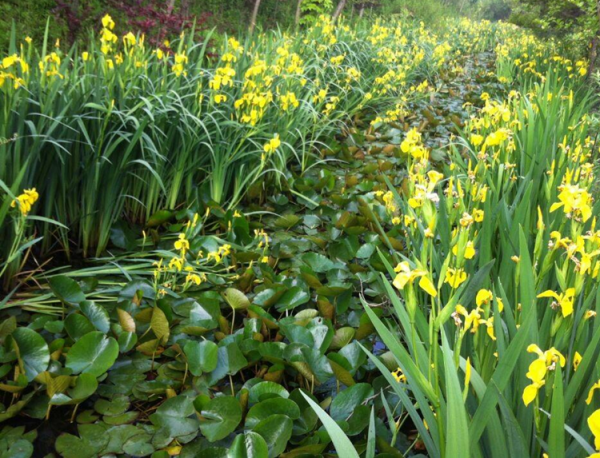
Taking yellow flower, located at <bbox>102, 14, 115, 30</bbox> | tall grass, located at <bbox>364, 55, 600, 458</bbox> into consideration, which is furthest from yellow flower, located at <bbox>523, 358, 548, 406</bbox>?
yellow flower, located at <bbox>102, 14, 115, 30</bbox>

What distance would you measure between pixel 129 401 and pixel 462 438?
1024 mm

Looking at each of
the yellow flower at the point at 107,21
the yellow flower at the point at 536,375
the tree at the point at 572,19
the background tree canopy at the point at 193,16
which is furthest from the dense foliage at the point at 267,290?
the tree at the point at 572,19

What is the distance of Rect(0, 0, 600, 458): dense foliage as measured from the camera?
927mm

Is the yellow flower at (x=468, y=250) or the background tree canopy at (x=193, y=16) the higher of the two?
the background tree canopy at (x=193, y=16)

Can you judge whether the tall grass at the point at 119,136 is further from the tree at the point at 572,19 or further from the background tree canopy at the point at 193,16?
the tree at the point at 572,19

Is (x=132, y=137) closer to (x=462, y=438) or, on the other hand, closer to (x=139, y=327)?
(x=139, y=327)

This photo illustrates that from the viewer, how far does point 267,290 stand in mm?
1810

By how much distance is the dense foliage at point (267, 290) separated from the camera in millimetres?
927

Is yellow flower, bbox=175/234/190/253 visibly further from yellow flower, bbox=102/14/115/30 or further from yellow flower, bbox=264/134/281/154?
yellow flower, bbox=102/14/115/30

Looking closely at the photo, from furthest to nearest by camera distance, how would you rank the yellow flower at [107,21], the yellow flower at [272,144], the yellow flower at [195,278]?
1. the yellow flower at [272,144]
2. the yellow flower at [107,21]
3. the yellow flower at [195,278]

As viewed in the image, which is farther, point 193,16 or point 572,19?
point 193,16

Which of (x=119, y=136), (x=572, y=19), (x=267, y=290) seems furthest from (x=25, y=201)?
(x=572, y=19)

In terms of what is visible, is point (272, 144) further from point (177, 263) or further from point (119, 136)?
point (177, 263)

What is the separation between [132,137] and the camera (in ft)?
7.03
